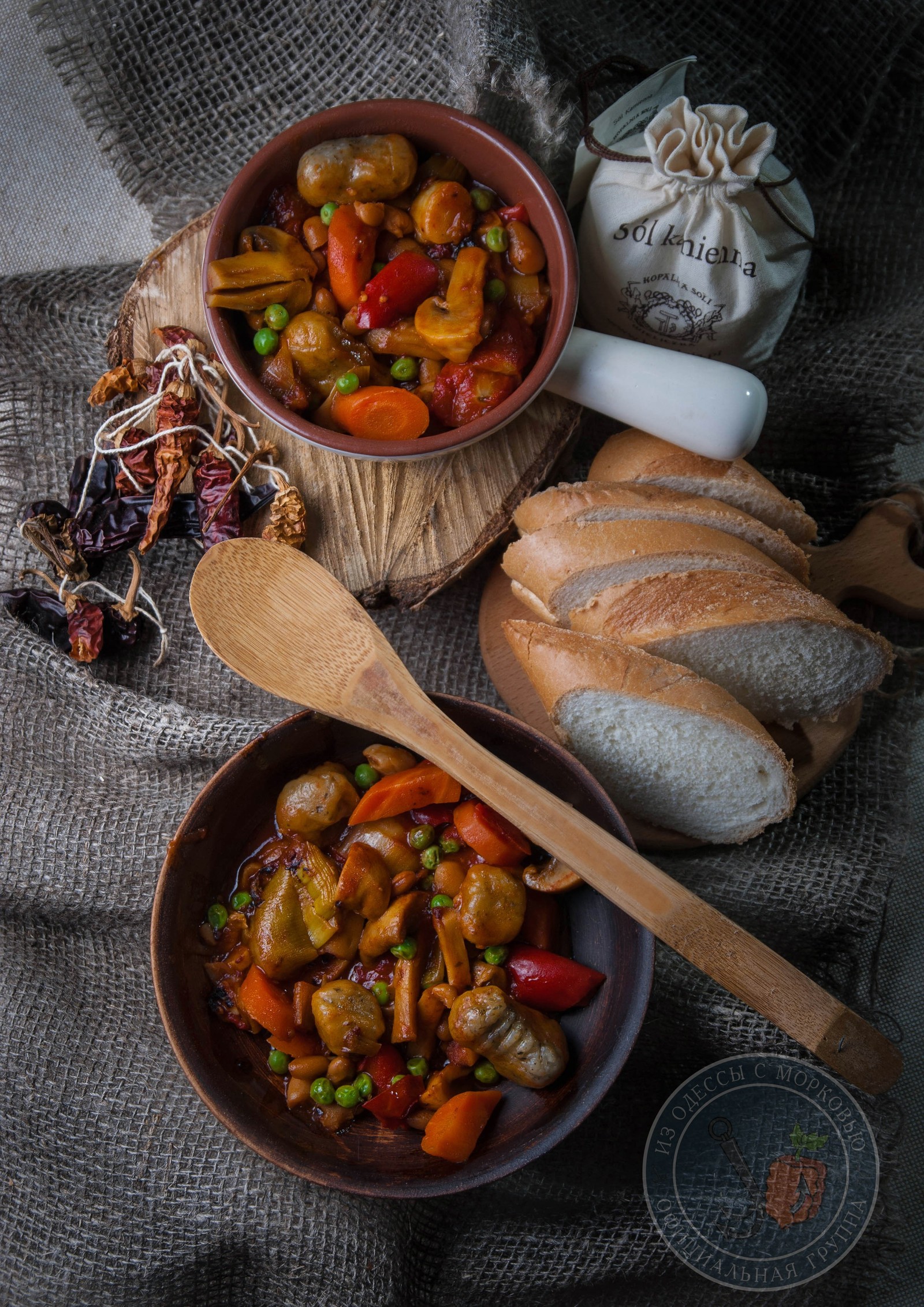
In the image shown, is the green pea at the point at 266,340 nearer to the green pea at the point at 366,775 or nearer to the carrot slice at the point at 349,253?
the carrot slice at the point at 349,253

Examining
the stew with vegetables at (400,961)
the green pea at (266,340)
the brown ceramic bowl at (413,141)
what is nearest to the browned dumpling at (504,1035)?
the stew with vegetables at (400,961)

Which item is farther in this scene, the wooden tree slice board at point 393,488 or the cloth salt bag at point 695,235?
the wooden tree slice board at point 393,488

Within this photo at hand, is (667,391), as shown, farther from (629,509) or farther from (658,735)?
(658,735)

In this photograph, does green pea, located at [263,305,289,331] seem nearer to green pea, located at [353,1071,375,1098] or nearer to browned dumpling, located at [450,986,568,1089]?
browned dumpling, located at [450,986,568,1089]

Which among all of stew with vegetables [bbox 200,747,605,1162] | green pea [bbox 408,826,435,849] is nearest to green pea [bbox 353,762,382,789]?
stew with vegetables [bbox 200,747,605,1162]

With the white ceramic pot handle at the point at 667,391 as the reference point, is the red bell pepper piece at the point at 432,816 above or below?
below

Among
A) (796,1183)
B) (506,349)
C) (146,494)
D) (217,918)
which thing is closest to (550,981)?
(217,918)

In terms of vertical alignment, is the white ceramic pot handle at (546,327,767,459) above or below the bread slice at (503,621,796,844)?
above
